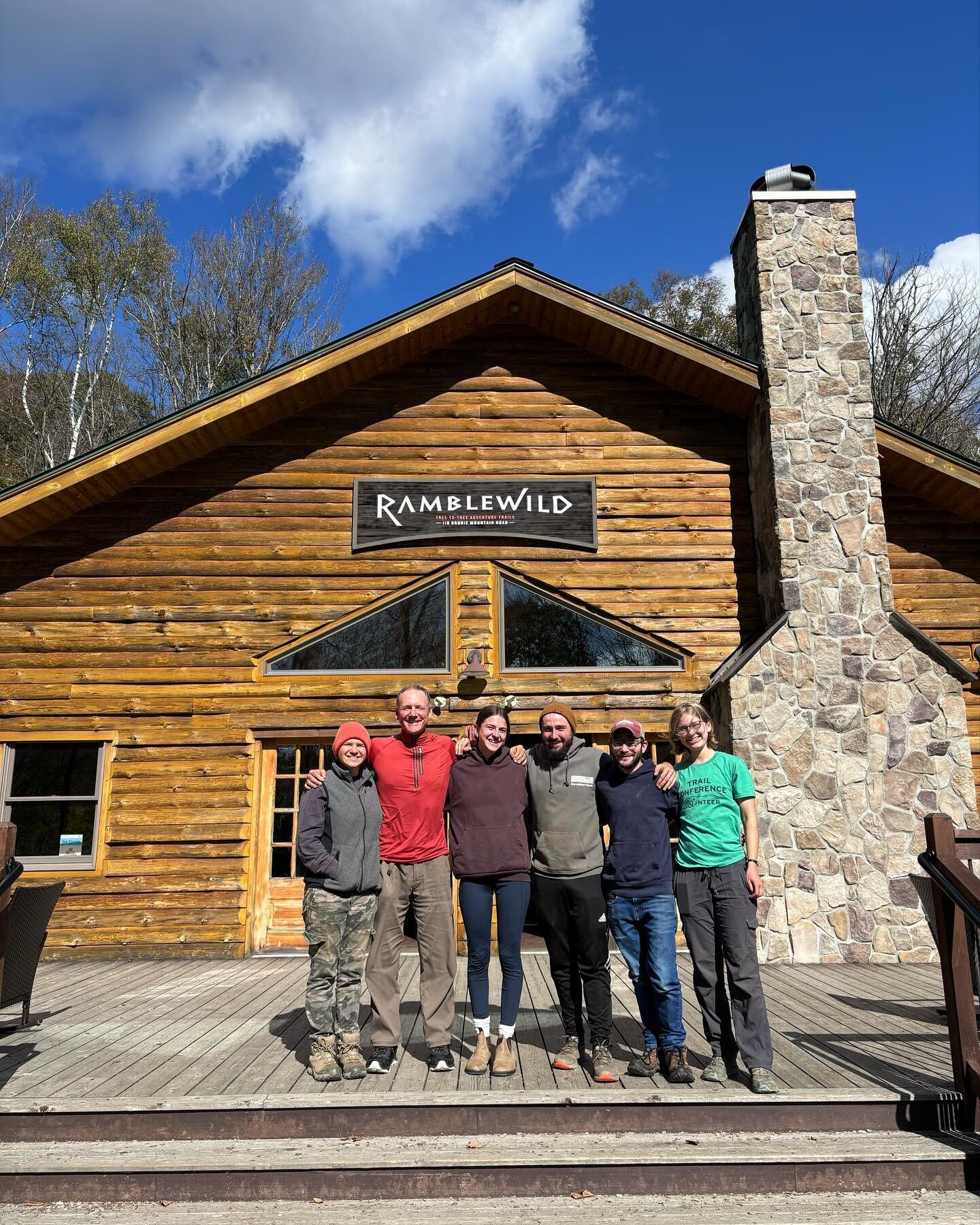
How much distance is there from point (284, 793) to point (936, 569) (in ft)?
A: 21.7

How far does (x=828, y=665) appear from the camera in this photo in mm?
7078

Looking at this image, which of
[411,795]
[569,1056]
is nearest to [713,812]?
[569,1056]

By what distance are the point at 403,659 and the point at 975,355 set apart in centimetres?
1655

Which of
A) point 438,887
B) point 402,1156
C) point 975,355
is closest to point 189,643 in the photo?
point 438,887

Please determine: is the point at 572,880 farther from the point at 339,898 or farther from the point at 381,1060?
the point at 381,1060

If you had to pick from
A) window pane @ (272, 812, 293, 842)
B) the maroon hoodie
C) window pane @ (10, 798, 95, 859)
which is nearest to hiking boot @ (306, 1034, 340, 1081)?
the maroon hoodie

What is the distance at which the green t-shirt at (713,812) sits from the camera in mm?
3873

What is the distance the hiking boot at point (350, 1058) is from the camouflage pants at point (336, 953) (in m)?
0.04

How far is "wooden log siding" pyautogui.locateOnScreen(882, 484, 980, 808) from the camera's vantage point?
26.5ft

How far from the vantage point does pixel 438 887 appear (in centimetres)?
404

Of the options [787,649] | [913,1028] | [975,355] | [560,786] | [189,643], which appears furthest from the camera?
[975,355]

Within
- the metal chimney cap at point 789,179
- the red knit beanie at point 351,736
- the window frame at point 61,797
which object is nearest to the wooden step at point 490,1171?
the red knit beanie at point 351,736

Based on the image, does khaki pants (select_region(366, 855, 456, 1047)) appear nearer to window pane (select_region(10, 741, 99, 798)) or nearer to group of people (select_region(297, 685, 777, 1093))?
group of people (select_region(297, 685, 777, 1093))

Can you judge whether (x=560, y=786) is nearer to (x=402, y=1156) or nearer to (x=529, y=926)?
(x=402, y=1156)
